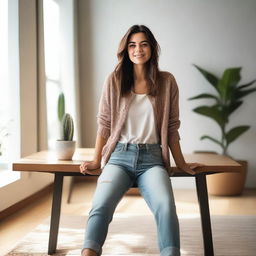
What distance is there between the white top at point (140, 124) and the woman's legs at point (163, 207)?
0.64 feet

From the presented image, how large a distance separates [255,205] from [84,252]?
8.22ft

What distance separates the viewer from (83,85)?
4.93 meters

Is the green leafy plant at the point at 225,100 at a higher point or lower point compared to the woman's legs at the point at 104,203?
higher

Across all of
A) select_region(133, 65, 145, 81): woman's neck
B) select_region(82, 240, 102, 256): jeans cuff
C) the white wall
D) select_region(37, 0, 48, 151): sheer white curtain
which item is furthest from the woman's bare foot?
the white wall

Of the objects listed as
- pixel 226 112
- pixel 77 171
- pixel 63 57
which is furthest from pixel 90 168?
pixel 63 57

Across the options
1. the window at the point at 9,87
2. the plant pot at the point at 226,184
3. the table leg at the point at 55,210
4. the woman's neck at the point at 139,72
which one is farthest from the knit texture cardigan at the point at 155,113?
Answer: the plant pot at the point at 226,184

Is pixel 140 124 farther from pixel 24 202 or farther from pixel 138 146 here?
pixel 24 202

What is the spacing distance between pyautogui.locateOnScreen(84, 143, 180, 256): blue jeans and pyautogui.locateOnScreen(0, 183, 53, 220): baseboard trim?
1423mm

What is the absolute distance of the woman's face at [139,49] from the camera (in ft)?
7.41

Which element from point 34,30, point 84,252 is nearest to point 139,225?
point 84,252

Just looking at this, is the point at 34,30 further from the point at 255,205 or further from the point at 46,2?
the point at 255,205

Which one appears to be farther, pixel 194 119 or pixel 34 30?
pixel 194 119

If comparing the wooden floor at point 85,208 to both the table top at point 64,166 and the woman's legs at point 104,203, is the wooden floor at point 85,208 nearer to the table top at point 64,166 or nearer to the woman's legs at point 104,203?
the table top at point 64,166

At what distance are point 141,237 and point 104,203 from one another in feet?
3.21
